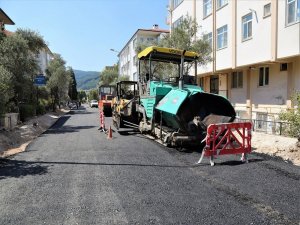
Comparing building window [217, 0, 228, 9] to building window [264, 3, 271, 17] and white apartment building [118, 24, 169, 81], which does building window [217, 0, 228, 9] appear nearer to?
building window [264, 3, 271, 17]

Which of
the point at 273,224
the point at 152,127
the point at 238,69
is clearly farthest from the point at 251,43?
the point at 273,224

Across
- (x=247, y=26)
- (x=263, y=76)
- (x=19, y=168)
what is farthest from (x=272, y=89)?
(x=19, y=168)

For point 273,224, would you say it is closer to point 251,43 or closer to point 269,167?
Answer: point 269,167

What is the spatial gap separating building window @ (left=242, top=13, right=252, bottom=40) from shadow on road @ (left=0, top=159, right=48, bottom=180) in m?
14.3

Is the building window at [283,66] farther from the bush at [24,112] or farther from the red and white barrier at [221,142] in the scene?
the bush at [24,112]

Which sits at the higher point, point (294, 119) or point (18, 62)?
point (18, 62)

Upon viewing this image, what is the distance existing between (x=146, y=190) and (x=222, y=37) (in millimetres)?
17709

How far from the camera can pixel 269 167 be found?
309 inches

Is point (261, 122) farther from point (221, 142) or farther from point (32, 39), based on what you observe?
point (32, 39)

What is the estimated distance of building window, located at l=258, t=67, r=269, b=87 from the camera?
1859cm

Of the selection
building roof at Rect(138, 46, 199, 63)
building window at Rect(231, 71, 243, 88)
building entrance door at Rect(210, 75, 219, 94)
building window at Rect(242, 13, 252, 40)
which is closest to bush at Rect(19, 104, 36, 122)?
building roof at Rect(138, 46, 199, 63)

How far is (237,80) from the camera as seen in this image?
72.1 feet

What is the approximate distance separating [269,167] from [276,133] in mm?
4641

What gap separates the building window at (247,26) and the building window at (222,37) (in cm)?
224
